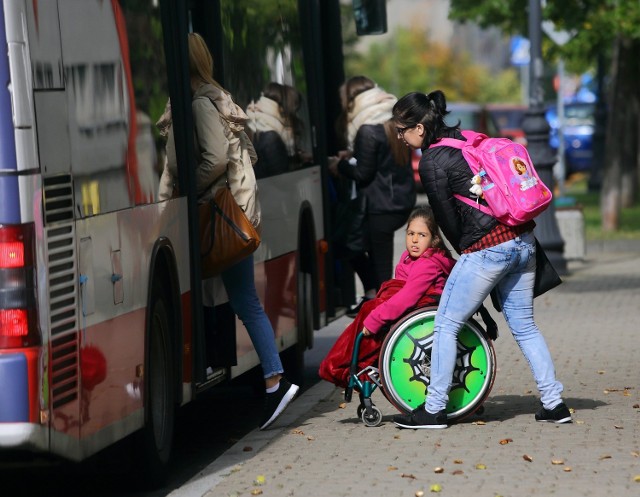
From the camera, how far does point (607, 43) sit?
87.1 ft

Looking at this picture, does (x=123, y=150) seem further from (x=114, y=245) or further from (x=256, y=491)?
(x=256, y=491)

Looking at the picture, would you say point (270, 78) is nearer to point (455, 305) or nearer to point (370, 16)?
point (455, 305)

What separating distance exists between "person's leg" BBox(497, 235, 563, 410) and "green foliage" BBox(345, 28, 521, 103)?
75813 mm

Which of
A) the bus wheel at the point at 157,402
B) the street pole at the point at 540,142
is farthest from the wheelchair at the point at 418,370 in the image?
the street pole at the point at 540,142

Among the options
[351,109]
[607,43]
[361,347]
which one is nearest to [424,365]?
[361,347]

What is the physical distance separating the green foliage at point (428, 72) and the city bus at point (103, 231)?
76.3m

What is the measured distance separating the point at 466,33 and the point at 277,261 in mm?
113124

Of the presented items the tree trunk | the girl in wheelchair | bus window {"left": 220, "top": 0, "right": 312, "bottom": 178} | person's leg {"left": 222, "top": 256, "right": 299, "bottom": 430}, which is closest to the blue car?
the tree trunk

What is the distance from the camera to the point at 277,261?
10.1 metres

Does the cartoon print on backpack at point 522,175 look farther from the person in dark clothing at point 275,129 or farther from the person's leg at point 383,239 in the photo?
the person's leg at point 383,239

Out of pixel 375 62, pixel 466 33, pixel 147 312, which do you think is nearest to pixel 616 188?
pixel 147 312

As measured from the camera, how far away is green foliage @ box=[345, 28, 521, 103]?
87938 millimetres

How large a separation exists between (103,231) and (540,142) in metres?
12.5

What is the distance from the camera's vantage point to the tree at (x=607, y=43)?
2506 centimetres
